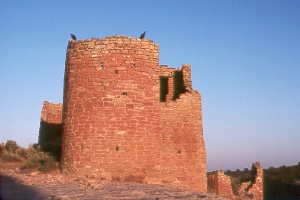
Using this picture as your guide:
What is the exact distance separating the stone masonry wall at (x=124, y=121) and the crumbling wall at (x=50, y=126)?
11.6 feet

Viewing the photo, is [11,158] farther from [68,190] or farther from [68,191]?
[68,191]

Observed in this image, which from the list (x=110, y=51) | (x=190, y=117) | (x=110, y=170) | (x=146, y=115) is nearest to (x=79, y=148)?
(x=110, y=170)

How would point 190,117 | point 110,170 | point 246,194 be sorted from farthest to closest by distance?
1. point 246,194
2. point 190,117
3. point 110,170

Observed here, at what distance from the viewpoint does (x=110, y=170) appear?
11242 mm

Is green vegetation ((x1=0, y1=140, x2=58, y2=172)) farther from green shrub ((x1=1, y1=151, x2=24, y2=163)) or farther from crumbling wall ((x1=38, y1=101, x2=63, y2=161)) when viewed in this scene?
crumbling wall ((x1=38, y1=101, x2=63, y2=161))

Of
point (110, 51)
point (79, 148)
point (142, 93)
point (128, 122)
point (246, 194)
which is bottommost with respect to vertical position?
point (246, 194)

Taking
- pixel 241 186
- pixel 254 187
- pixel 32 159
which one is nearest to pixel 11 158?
pixel 32 159

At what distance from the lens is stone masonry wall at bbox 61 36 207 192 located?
37.6ft

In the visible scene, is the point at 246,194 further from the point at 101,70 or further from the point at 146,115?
the point at 101,70

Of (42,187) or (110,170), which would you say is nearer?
(42,187)

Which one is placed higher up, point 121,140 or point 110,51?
point 110,51

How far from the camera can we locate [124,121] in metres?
11.6

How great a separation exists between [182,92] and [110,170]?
440 centimetres

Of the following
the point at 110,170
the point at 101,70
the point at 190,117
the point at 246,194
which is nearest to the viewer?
the point at 110,170
